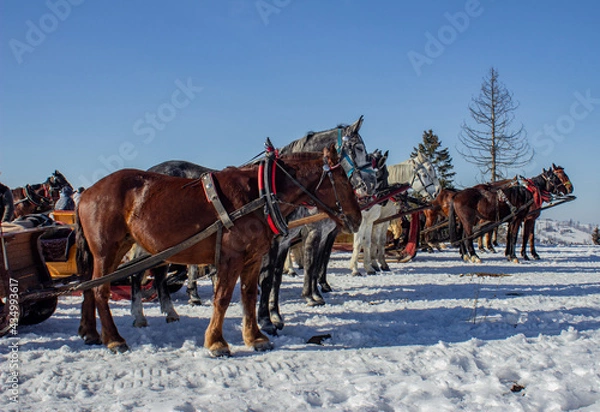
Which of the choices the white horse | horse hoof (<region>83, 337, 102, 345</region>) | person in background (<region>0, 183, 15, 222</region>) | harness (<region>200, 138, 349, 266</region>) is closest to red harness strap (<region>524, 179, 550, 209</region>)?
the white horse

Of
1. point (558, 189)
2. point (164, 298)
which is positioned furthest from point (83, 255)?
point (558, 189)

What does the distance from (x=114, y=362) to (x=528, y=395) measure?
3.24 metres

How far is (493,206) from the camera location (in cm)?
1434

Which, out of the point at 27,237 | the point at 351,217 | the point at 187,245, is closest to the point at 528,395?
the point at 351,217

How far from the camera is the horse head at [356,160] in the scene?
5.39 metres

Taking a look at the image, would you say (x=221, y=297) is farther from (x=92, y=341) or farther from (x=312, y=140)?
(x=312, y=140)

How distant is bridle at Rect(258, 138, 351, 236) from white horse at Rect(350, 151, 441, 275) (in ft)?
20.7

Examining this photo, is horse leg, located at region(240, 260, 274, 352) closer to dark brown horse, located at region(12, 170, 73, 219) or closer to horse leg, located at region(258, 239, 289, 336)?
horse leg, located at region(258, 239, 289, 336)

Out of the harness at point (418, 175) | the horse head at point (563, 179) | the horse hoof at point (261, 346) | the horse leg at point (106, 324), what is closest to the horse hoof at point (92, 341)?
the horse leg at point (106, 324)

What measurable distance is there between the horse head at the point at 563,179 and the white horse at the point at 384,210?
17.6 feet

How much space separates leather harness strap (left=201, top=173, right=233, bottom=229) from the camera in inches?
170

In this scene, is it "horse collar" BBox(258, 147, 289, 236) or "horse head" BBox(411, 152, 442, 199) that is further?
"horse head" BBox(411, 152, 442, 199)

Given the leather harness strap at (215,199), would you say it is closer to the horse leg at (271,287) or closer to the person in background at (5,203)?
the horse leg at (271,287)

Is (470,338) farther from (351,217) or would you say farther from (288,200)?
(288,200)
